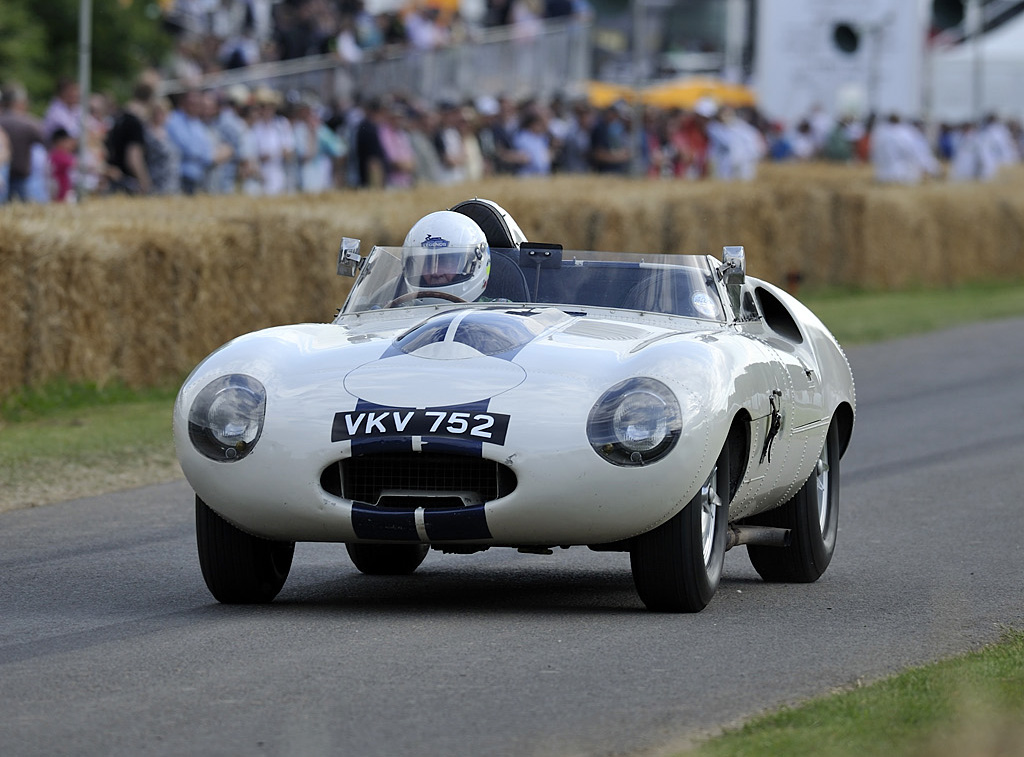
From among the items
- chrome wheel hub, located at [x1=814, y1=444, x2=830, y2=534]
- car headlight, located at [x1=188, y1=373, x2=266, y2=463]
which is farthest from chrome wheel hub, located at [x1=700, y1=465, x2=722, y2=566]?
car headlight, located at [x1=188, y1=373, x2=266, y2=463]

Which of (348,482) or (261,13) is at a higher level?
(261,13)

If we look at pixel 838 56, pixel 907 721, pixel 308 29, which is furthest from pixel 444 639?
pixel 838 56

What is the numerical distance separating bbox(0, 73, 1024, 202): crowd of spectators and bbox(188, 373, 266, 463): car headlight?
9674 mm

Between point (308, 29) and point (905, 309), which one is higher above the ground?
point (308, 29)

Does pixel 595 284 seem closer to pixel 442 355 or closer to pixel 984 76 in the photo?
pixel 442 355

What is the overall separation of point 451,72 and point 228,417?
24.7 meters

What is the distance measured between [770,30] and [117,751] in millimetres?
32810

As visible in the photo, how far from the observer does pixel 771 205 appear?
23.9 m

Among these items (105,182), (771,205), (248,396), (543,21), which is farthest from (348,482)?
(543,21)

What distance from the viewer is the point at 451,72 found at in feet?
101

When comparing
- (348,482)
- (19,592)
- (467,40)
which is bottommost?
(19,592)

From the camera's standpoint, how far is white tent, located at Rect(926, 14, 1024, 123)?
1727 inches

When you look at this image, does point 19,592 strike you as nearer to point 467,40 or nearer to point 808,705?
point 808,705

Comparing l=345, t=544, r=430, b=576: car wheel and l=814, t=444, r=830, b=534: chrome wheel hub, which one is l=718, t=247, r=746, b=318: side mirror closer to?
l=814, t=444, r=830, b=534: chrome wheel hub
